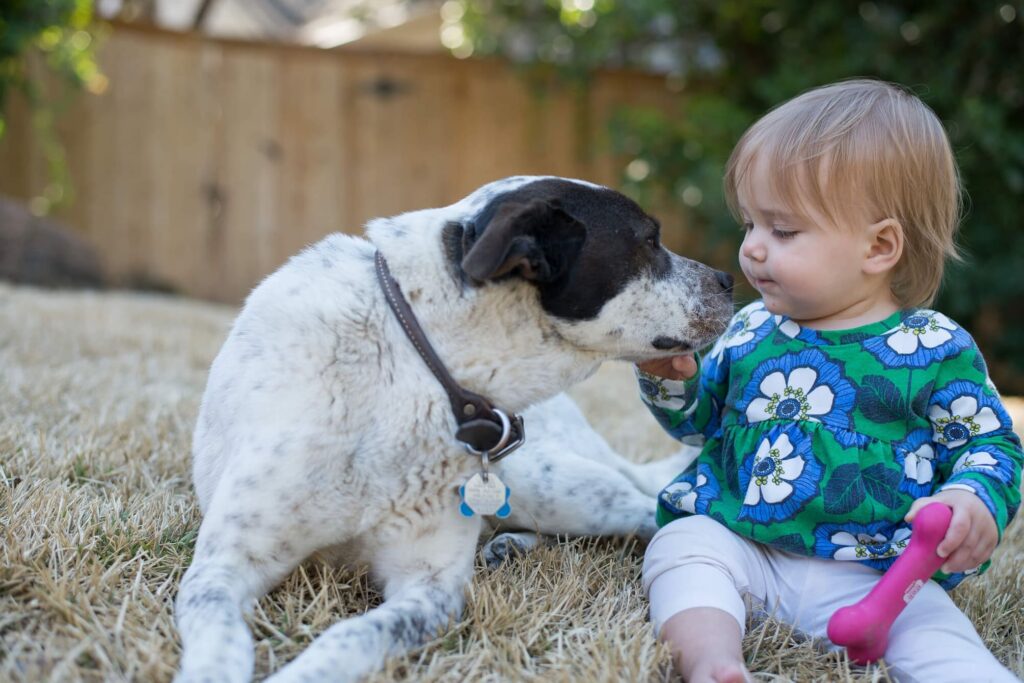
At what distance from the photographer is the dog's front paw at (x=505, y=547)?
91.0 inches

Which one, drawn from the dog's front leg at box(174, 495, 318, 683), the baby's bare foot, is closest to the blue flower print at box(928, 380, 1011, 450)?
the baby's bare foot

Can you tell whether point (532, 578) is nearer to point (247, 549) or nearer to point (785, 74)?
point (247, 549)

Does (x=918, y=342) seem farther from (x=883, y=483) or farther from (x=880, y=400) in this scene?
(x=883, y=483)

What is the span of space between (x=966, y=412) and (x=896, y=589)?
472 mm

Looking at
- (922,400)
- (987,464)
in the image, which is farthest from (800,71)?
(987,464)

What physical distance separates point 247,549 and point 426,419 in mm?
419

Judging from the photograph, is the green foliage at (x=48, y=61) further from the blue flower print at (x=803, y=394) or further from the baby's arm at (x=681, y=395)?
the blue flower print at (x=803, y=394)

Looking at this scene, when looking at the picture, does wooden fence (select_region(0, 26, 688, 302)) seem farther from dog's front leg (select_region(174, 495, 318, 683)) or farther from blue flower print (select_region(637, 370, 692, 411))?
dog's front leg (select_region(174, 495, 318, 683))

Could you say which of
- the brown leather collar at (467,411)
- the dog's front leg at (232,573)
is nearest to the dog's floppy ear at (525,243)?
the brown leather collar at (467,411)

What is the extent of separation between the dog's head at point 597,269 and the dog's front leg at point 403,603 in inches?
19.7

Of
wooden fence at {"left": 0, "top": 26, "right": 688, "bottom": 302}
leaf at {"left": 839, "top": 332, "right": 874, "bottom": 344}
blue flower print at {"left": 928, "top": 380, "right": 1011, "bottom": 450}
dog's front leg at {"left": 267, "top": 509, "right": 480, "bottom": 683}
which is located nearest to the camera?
dog's front leg at {"left": 267, "top": 509, "right": 480, "bottom": 683}

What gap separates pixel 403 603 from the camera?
5.97 ft

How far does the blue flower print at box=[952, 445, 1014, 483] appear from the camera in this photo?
1.93 meters

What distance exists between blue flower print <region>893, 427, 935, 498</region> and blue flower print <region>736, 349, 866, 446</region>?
96 mm
